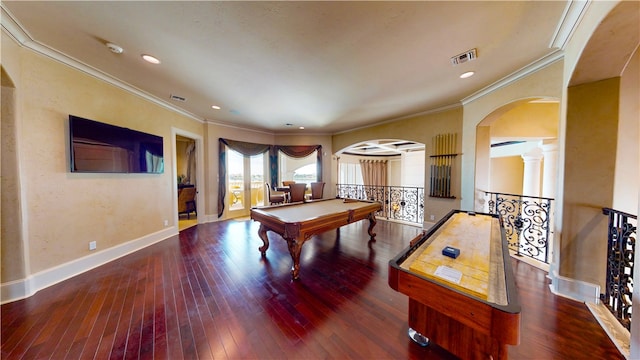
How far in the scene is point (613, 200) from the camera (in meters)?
1.97

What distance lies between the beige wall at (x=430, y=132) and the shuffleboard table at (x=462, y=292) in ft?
8.84

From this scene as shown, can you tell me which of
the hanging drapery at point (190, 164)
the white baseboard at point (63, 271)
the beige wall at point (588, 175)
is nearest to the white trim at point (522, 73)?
the beige wall at point (588, 175)

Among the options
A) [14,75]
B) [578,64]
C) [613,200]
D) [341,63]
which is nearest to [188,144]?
[14,75]

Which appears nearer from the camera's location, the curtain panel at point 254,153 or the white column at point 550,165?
the white column at point 550,165

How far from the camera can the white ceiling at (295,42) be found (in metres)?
1.68

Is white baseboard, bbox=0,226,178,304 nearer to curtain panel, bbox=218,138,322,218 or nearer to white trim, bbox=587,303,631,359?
curtain panel, bbox=218,138,322,218

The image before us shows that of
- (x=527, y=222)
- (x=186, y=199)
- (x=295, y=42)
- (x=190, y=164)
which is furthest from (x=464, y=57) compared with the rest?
(x=190, y=164)

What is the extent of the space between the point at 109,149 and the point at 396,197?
649cm

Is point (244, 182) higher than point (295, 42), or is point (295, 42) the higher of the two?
point (295, 42)

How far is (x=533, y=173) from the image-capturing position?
5219 millimetres

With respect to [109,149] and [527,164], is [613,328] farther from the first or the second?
[109,149]

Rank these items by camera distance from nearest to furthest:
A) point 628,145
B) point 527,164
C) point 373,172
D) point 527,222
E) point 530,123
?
point 628,145, point 527,222, point 530,123, point 527,164, point 373,172

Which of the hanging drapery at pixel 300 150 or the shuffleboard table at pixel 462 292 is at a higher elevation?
the hanging drapery at pixel 300 150

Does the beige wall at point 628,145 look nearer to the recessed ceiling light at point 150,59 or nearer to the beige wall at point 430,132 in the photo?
the beige wall at point 430,132
